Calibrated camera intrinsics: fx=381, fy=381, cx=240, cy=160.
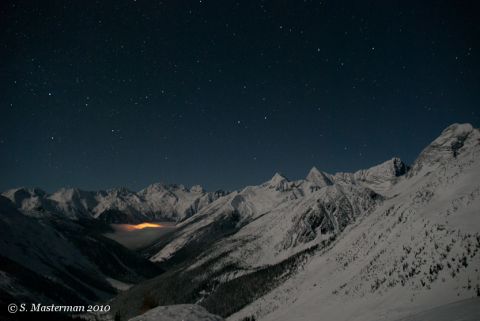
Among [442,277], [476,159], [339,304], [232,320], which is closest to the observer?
[442,277]

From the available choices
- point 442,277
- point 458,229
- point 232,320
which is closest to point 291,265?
point 232,320

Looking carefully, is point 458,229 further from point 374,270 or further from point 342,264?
point 342,264

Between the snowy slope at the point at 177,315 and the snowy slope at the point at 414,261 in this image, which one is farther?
the snowy slope at the point at 414,261

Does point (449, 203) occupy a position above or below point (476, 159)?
below

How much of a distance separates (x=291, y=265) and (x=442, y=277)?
158 m

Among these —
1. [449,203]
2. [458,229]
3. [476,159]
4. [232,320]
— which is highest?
[476,159]

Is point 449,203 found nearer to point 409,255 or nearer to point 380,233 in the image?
point 409,255

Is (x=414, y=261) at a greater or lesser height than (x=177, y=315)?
lesser

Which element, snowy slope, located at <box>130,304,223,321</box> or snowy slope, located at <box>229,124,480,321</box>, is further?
snowy slope, located at <box>229,124,480,321</box>

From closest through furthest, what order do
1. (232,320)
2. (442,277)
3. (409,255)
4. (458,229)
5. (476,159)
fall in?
(442,277)
(458,229)
(409,255)
(476,159)
(232,320)

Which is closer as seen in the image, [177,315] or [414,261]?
[177,315]

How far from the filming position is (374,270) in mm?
79250

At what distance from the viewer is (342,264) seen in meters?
116

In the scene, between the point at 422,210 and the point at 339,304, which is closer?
the point at 339,304
